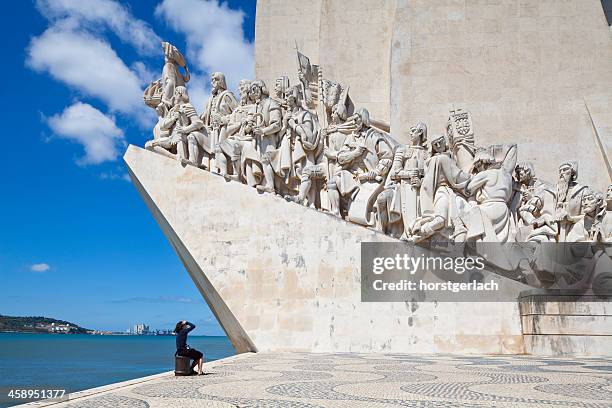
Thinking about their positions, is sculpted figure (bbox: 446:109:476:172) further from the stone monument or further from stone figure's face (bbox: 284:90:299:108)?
stone figure's face (bbox: 284:90:299:108)

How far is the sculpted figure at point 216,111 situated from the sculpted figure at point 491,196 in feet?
12.7

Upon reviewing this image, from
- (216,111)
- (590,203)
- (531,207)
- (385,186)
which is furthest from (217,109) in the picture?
(590,203)

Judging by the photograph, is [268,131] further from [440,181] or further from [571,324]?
[571,324]

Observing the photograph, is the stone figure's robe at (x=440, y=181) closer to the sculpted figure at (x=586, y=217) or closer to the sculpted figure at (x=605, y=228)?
the sculpted figure at (x=586, y=217)

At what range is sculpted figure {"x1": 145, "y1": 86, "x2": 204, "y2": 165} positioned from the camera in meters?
10.2

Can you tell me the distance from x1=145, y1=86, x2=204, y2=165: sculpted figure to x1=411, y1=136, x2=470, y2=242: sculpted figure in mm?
3650

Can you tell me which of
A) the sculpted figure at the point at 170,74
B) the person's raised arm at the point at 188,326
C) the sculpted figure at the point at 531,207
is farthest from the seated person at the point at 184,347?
the sculpted figure at the point at 170,74

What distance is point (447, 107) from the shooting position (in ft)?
37.7

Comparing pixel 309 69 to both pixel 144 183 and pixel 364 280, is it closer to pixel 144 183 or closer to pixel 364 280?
pixel 144 183

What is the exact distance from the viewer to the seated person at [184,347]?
16.5 feet

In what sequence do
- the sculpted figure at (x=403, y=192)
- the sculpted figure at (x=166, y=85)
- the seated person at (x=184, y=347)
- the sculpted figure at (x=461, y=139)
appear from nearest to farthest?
the seated person at (x=184, y=347), the sculpted figure at (x=403, y=192), the sculpted figure at (x=461, y=139), the sculpted figure at (x=166, y=85)

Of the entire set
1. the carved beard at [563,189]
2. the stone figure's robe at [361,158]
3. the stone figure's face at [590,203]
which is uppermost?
the stone figure's robe at [361,158]

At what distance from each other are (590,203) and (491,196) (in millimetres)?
1210

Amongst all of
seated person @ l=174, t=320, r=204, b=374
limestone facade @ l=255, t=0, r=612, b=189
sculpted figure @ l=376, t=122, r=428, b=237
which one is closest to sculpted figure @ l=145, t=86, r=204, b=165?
sculpted figure @ l=376, t=122, r=428, b=237
